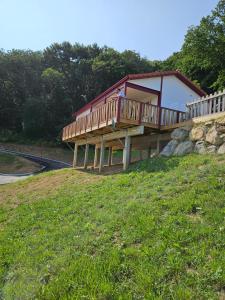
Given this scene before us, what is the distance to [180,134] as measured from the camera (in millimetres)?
12859

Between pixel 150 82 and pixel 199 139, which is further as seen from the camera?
pixel 150 82

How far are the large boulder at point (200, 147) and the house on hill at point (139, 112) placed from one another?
2254 millimetres

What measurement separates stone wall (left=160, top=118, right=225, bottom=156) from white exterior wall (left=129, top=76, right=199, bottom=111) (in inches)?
200

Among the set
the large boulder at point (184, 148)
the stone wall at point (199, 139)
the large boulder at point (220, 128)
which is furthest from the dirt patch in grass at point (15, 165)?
the large boulder at point (220, 128)

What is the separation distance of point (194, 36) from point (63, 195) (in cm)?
2162

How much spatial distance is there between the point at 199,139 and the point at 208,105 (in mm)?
1865

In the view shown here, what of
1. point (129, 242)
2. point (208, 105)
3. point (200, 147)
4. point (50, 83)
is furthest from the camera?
point (50, 83)

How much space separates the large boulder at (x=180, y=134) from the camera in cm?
1275

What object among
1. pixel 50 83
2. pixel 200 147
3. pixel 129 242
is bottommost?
pixel 129 242

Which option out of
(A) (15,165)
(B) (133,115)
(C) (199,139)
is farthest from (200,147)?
(A) (15,165)

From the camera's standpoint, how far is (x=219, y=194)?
7.18 m

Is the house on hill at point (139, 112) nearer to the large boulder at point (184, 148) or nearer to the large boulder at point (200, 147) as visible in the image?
the large boulder at point (184, 148)

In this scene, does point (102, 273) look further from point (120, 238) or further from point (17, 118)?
point (17, 118)

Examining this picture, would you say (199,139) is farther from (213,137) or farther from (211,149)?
(211,149)
